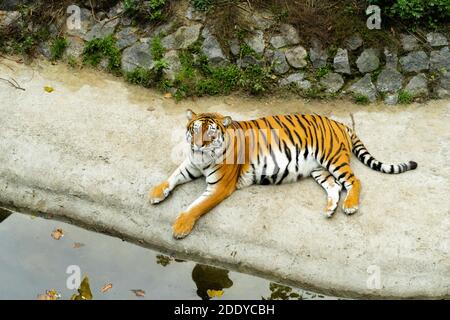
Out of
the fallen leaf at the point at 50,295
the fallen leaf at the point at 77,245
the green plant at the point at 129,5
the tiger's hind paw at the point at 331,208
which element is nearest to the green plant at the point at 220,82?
the green plant at the point at 129,5

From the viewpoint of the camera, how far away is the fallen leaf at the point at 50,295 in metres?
5.83

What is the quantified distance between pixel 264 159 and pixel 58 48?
3.56 m

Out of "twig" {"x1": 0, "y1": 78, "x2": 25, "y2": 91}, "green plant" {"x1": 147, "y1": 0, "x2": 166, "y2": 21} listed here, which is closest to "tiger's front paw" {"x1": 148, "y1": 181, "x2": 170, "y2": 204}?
"twig" {"x1": 0, "y1": 78, "x2": 25, "y2": 91}

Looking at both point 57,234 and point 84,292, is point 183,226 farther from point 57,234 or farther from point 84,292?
point 57,234

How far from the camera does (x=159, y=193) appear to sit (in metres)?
6.61

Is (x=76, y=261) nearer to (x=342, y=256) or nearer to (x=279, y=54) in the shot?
(x=342, y=256)

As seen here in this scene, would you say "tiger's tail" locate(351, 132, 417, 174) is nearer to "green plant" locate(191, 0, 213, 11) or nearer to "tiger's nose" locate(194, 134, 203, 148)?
"tiger's nose" locate(194, 134, 203, 148)

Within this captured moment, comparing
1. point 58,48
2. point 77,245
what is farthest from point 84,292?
point 58,48

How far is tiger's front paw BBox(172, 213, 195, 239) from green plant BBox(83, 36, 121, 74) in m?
2.94

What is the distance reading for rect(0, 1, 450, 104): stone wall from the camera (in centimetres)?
820

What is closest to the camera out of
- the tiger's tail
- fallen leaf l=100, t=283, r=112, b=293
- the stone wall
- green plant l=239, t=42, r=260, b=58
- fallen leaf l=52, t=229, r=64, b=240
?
fallen leaf l=100, t=283, r=112, b=293

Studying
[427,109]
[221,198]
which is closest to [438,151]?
[427,109]

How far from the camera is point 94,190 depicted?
22.5 feet

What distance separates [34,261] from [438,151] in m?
4.40
